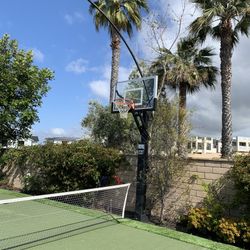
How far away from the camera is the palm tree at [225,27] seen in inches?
741

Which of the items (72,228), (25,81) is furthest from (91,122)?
(72,228)

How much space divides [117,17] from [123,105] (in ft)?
40.2

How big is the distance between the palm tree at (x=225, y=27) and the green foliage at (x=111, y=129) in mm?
4635

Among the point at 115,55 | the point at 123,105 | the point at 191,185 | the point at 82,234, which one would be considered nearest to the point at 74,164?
the point at 123,105

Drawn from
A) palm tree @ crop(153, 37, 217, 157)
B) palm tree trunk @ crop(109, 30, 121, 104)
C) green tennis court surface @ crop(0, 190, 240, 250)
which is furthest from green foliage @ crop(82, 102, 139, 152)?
green tennis court surface @ crop(0, 190, 240, 250)

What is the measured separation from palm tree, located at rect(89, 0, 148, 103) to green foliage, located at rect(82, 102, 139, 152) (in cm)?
261

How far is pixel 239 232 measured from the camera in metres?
9.55

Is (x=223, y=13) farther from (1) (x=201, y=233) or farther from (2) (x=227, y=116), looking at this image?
(1) (x=201, y=233)

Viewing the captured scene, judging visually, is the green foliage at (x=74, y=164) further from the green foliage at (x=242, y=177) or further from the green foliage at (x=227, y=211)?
the green foliage at (x=242, y=177)

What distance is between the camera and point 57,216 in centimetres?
1140

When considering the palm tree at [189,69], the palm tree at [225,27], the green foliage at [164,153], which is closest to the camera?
the green foliage at [164,153]

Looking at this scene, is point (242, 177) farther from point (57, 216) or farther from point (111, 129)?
point (111, 129)

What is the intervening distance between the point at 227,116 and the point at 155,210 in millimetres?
8009

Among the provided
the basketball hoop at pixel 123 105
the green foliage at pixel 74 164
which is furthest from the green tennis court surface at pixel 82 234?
the basketball hoop at pixel 123 105
